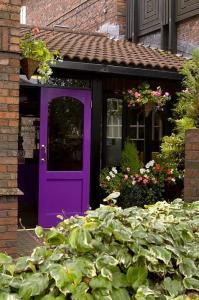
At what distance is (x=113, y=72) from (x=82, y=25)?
23.7ft

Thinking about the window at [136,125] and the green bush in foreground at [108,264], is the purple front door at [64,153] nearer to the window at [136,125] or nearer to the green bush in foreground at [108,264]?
the window at [136,125]

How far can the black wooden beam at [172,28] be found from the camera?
10.7m

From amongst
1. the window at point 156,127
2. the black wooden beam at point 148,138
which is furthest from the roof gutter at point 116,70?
the black wooden beam at point 148,138

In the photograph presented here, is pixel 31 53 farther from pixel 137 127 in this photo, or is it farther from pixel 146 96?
pixel 137 127

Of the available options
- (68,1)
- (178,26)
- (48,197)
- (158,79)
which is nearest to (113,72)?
(158,79)

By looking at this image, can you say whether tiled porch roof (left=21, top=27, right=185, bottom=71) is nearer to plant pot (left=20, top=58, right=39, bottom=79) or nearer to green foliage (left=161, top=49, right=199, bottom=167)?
green foliage (left=161, top=49, right=199, bottom=167)

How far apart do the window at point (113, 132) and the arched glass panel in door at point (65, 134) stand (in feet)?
6.56

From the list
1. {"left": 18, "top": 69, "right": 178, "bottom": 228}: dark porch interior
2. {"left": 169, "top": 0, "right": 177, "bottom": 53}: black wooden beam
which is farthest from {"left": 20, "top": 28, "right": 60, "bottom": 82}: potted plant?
{"left": 169, "top": 0, "right": 177, "bottom": 53}: black wooden beam

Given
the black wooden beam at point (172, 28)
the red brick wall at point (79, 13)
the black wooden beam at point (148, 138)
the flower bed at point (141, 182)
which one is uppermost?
the red brick wall at point (79, 13)

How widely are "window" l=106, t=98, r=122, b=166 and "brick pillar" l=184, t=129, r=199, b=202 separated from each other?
14.2 feet

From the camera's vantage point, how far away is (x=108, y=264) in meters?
2.54

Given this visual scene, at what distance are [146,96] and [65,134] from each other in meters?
1.79

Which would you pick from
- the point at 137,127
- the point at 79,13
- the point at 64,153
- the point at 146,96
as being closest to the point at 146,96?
the point at 146,96

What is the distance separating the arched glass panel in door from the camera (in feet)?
25.2
